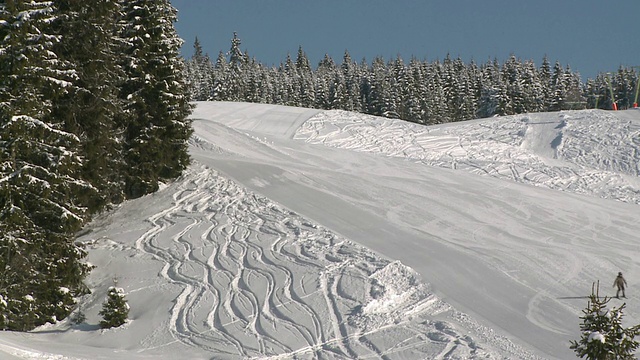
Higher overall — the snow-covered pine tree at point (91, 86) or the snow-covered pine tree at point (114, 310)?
the snow-covered pine tree at point (91, 86)

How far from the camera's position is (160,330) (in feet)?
55.4

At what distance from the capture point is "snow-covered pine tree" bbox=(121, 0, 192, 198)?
80.1 feet

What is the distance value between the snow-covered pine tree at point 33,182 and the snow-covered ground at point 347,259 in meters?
1.08

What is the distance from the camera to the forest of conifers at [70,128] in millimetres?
15484

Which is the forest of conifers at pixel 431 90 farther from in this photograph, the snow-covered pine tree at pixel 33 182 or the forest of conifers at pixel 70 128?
the snow-covered pine tree at pixel 33 182

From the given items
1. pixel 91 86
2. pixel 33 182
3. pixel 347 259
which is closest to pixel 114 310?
pixel 33 182

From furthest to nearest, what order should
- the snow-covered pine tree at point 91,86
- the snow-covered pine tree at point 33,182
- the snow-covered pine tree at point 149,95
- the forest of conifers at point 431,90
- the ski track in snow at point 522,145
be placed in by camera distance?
the forest of conifers at point 431,90 → the ski track in snow at point 522,145 → the snow-covered pine tree at point 149,95 → the snow-covered pine tree at point 91,86 → the snow-covered pine tree at point 33,182

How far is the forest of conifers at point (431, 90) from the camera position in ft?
279

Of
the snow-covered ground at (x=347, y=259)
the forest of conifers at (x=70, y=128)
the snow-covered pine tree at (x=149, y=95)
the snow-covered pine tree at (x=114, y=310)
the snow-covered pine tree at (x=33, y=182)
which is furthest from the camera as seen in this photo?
the snow-covered pine tree at (x=149, y=95)

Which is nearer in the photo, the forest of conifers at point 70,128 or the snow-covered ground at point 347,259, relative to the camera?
the forest of conifers at point 70,128

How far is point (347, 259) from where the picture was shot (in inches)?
796

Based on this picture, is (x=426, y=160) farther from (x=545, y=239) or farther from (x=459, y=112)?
(x=459, y=112)

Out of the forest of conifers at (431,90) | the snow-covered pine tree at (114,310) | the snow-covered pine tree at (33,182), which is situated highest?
the forest of conifers at (431,90)

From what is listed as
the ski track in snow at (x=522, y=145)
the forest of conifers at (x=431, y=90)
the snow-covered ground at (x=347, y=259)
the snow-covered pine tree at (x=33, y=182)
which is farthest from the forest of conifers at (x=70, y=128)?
the forest of conifers at (x=431, y=90)
